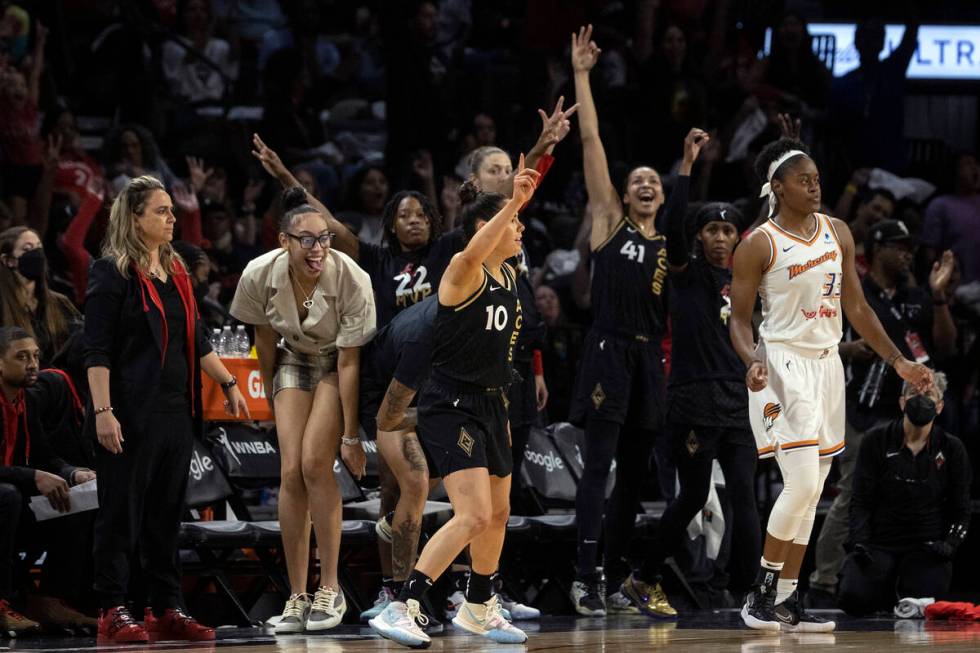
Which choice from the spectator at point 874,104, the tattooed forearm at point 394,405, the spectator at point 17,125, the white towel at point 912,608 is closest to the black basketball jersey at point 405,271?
the tattooed forearm at point 394,405

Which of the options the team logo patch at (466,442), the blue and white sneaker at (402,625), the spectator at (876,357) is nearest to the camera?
the blue and white sneaker at (402,625)

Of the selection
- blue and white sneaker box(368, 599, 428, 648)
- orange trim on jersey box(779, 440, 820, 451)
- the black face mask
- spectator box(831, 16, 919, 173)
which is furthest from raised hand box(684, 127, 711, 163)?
spectator box(831, 16, 919, 173)

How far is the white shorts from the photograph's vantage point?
6.88 m

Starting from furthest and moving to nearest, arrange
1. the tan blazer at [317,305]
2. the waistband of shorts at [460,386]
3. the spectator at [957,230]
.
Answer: the spectator at [957,230]
the tan blazer at [317,305]
the waistband of shorts at [460,386]

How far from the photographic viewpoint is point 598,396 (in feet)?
26.2

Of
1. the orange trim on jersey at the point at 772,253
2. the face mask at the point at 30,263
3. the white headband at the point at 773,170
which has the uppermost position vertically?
the white headband at the point at 773,170

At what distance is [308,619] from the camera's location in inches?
273

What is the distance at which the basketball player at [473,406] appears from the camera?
6.15m

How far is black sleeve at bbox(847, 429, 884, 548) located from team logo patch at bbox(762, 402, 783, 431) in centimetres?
215

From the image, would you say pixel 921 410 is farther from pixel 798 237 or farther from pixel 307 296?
pixel 307 296

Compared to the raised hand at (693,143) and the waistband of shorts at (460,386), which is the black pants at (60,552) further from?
the raised hand at (693,143)

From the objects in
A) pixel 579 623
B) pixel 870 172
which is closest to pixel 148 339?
pixel 579 623

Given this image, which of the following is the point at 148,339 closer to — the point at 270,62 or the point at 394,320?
the point at 394,320

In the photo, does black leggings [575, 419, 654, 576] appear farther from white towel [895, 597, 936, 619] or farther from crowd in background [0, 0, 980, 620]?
crowd in background [0, 0, 980, 620]
